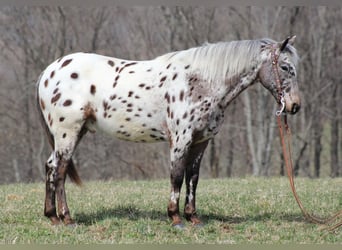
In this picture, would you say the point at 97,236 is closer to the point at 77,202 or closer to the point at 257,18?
the point at 77,202

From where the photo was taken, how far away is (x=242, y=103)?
23578 mm

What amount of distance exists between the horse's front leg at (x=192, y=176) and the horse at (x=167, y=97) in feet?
0.04

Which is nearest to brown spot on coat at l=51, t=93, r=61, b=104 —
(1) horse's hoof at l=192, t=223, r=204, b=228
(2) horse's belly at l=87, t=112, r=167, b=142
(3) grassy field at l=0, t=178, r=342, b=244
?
(2) horse's belly at l=87, t=112, r=167, b=142

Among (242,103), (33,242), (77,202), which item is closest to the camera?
(33,242)

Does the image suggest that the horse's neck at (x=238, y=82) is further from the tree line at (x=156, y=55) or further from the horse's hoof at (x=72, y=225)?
the tree line at (x=156, y=55)

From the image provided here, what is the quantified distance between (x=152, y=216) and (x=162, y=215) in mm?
153

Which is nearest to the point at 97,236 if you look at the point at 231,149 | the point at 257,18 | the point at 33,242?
the point at 33,242

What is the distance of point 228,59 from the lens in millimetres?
6414

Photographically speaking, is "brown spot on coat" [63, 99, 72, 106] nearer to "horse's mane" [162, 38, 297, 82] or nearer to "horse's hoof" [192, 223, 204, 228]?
"horse's mane" [162, 38, 297, 82]

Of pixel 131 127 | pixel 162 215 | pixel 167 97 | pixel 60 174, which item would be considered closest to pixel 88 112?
pixel 131 127

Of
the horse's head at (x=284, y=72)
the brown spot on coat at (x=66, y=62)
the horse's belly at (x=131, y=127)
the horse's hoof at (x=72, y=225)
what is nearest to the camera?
the horse's head at (x=284, y=72)

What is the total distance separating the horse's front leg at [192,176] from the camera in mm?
6672

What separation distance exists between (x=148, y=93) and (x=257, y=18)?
15814 mm

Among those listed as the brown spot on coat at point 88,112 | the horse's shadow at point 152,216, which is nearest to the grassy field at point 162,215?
the horse's shadow at point 152,216
